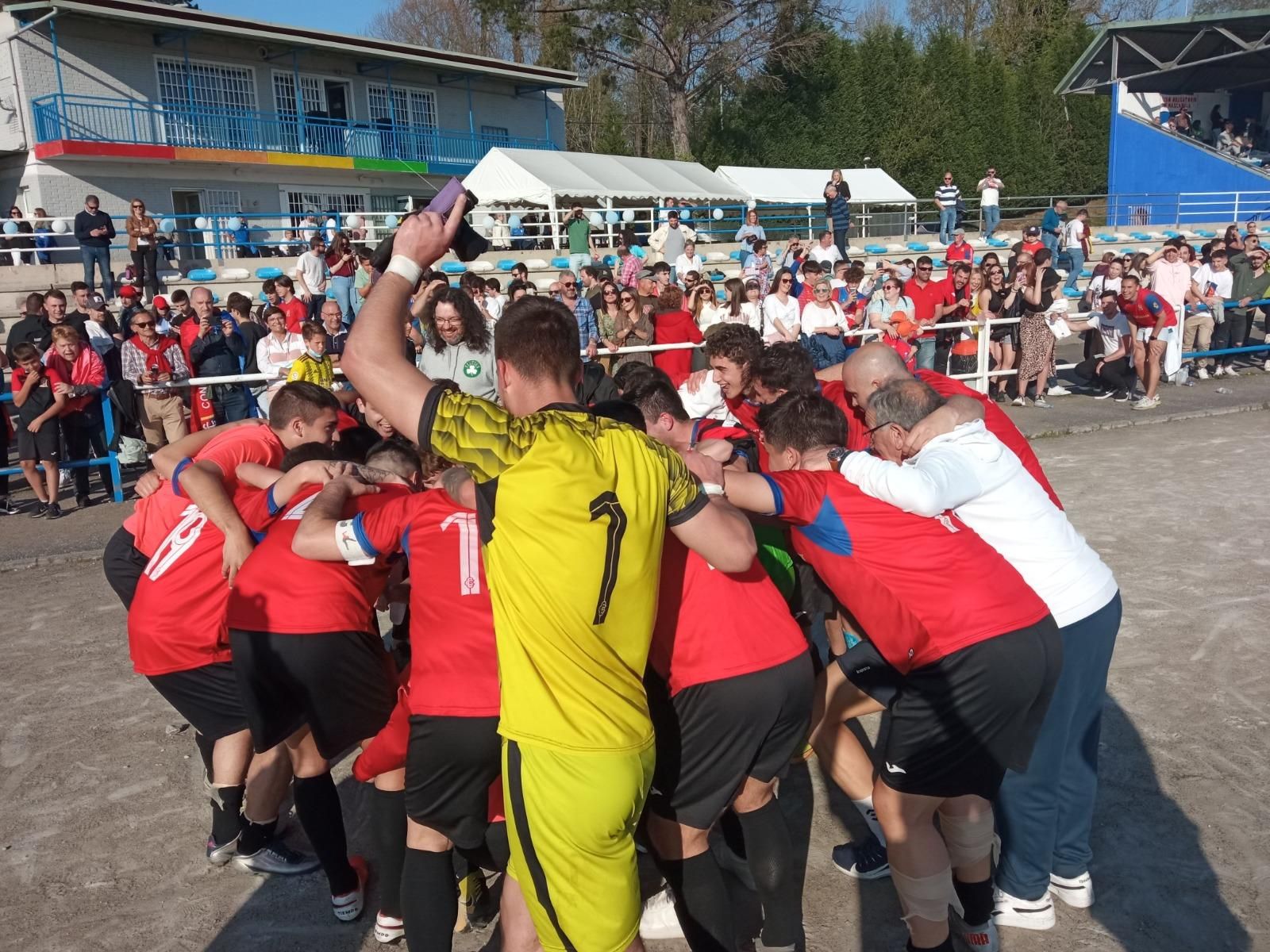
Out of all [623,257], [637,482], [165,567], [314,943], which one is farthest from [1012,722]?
[623,257]

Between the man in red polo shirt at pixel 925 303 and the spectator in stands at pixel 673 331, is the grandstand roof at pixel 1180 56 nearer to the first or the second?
the man in red polo shirt at pixel 925 303

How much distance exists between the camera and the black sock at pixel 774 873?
10.5ft

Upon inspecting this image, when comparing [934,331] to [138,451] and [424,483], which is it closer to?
[138,451]

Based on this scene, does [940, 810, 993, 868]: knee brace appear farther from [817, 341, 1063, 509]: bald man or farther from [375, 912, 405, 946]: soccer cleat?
[375, 912, 405, 946]: soccer cleat

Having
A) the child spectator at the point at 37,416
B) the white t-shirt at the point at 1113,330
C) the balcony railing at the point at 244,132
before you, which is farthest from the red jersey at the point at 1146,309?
the balcony railing at the point at 244,132

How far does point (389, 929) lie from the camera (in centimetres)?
348

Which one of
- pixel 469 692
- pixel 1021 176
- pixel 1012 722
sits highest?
pixel 1021 176

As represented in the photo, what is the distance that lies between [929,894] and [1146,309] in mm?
11762

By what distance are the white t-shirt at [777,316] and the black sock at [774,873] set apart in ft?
27.4

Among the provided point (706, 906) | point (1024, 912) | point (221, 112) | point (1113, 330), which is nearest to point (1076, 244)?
point (1113, 330)

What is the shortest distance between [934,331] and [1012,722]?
9.91 metres

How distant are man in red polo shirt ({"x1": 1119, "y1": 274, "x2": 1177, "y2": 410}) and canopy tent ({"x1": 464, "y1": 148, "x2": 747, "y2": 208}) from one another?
1417cm

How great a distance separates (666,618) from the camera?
2.98 meters

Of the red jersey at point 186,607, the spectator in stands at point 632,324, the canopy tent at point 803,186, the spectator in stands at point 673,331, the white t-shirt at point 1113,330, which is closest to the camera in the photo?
the red jersey at point 186,607
